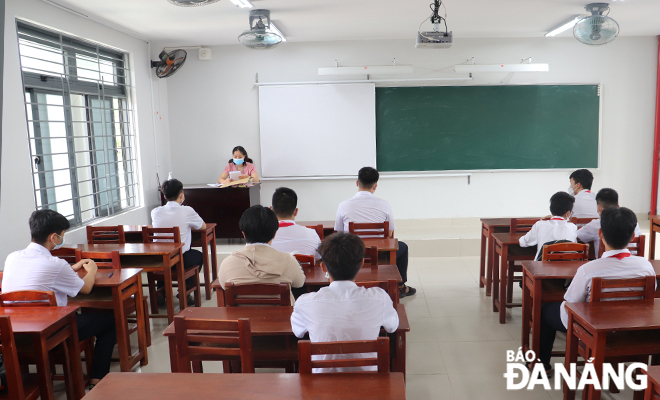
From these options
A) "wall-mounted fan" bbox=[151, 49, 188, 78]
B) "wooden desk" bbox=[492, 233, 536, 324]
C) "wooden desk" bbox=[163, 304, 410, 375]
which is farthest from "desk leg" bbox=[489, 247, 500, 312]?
"wall-mounted fan" bbox=[151, 49, 188, 78]

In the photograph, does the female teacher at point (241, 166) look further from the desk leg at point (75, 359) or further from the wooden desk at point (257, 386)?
the wooden desk at point (257, 386)

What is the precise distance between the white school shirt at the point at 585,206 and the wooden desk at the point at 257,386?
3254mm

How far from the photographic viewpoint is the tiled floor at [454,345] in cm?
269

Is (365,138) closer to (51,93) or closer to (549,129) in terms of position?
(549,129)

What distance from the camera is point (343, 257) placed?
5.88 ft

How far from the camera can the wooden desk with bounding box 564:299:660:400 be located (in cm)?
200

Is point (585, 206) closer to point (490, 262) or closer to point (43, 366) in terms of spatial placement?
point (490, 262)

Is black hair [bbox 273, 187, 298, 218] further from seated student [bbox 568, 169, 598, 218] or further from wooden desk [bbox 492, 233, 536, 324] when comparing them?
seated student [bbox 568, 169, 598, 218]

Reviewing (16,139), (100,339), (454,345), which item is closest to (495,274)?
(454,345)

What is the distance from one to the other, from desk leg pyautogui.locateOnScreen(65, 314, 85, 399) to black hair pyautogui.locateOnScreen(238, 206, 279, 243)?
3.22 ft

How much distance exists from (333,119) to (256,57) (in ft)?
4.48

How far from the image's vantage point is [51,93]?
4465 mm

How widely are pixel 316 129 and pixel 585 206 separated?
3646 millimetres

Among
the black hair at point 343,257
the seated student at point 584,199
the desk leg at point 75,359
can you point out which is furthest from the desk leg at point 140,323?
the seated student at point 584,199
